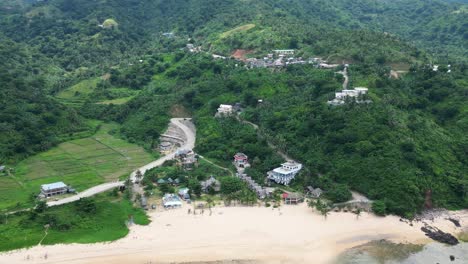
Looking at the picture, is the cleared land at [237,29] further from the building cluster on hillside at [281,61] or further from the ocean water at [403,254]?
the ocean water at [403,254]

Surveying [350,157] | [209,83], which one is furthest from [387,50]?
[350,157]

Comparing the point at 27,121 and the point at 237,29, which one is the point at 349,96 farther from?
the point at 237,29

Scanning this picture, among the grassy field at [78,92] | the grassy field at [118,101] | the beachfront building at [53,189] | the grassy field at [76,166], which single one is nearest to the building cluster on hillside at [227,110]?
the grassy field at [76,166]

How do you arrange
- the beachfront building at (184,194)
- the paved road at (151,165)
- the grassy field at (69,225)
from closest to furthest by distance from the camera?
the grassy field at (69,225)
the paved road at (151,165)
the beachfront building at (184,194)

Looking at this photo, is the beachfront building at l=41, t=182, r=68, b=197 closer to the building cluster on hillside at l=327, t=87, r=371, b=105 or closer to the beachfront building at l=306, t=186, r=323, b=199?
the beachfront building at l=306, t=186, r=323, b=199

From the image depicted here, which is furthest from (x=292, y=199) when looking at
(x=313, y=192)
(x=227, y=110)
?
(x=227, y=110)

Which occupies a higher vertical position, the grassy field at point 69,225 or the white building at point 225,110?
the white building at point 225,110

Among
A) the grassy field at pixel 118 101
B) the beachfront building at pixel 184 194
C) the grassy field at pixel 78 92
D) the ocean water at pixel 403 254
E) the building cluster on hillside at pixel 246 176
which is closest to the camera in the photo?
the ocean water at pixel 403 254

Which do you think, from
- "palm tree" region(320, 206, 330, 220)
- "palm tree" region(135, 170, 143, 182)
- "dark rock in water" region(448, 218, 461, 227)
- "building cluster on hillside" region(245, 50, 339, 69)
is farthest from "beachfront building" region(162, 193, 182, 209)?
"building cluster on hillside" region(245, 50, 339, 69)
